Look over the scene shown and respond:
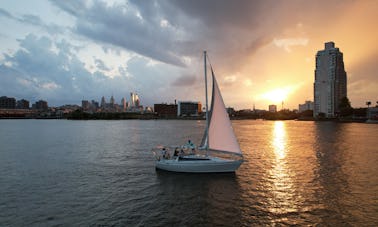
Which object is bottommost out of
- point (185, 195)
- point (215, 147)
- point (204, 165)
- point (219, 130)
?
point (185, 195)

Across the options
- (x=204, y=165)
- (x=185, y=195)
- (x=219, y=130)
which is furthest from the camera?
(x=219, y=130)

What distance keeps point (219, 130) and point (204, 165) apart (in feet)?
16.5

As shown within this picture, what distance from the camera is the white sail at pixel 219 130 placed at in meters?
31.6

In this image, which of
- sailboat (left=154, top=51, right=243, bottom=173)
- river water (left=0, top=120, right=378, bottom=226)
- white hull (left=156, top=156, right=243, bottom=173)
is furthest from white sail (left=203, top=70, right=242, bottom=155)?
river water (left=0, top=120, right=378, bottom=226)

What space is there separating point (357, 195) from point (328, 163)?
17491 mm

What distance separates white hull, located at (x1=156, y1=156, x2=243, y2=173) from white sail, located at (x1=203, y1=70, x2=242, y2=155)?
1641 mm

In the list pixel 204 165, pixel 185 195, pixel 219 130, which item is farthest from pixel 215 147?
pixel 185 195

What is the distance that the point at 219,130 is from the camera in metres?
32.2

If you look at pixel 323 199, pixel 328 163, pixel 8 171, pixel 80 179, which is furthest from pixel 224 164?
pixel 8 171

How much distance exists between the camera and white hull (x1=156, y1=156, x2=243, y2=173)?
31.0 meters

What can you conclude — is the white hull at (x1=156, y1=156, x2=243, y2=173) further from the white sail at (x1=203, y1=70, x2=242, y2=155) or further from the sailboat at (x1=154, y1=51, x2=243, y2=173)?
the white sail at (x1=203, y1=70, x2=242, y2=155)

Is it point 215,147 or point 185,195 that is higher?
point 215,147

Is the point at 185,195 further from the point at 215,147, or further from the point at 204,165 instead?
the point at 215,147

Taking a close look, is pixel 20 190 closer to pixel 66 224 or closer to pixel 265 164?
pixel 66 224
